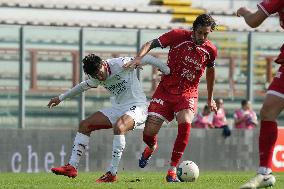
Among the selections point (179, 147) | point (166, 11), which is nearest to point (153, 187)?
point (179, 147)

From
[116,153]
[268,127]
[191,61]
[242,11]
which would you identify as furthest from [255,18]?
[191,61]

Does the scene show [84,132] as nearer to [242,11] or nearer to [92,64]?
[92,64]

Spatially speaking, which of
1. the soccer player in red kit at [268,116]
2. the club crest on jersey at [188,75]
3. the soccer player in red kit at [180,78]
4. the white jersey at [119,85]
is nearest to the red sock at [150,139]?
the soccer player in red kit at [180,78]

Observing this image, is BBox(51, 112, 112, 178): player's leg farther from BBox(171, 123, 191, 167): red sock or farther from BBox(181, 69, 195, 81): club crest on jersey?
BBox(181, 69, 195, 81): club crest on jersey

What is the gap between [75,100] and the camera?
22.4m

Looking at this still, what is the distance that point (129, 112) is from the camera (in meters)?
14.2

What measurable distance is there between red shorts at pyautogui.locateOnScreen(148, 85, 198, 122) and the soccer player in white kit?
22cm

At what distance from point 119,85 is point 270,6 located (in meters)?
4.42

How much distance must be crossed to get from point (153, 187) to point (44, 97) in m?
10.7

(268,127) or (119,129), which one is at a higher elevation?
(268,127)

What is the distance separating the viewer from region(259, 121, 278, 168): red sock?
10.4 metres

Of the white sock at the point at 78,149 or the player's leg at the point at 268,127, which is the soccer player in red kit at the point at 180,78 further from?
the player's leg at the point at 268,127

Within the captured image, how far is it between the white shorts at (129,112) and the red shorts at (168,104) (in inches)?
4.5

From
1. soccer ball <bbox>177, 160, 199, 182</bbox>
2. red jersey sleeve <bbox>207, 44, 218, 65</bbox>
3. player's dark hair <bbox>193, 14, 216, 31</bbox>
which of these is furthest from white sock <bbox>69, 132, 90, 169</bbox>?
player's dark hair <bbox>193, 14, 216, 31</bbox>
